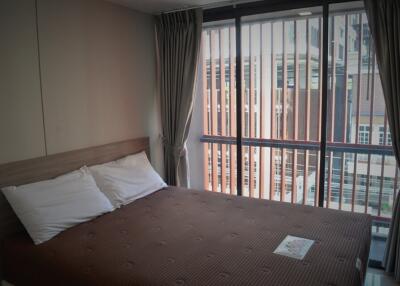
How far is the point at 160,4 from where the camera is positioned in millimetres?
3162

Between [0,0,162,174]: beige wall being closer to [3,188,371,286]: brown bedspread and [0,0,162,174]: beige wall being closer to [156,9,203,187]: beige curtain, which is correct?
[156,9,203,187]: beige curtain

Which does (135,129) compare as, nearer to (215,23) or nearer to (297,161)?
(215,23)

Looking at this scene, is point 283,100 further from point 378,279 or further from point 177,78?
point 378,279

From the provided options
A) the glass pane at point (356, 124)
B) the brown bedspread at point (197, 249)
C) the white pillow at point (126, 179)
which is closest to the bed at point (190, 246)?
the brown bedspread at point (197, 249)

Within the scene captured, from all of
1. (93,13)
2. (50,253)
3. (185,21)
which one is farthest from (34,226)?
(185,21)

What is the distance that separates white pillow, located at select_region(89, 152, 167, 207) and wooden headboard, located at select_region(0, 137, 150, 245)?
102mm

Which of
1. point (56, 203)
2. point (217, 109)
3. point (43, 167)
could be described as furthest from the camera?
point (217, 109)

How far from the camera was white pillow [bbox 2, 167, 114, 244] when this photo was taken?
212 centimetres

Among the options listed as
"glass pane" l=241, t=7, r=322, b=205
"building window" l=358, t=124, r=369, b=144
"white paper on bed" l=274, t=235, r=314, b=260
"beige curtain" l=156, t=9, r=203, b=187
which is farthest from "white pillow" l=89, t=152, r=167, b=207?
"building window" l=358, t=124, r=369, b=144

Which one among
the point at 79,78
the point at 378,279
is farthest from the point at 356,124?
the point at 79,78

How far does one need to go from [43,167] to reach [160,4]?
1886 millimetres

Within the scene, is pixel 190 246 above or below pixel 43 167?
below

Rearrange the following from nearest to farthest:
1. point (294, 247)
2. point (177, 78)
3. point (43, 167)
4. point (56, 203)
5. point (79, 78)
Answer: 1. point (294, 247)
2. point (56, 203)
3. point (43, 167)
4. point (79, 78)
5. point (177, 78)

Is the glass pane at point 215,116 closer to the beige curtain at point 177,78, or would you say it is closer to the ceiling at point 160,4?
the beige curtain at point 177,78
